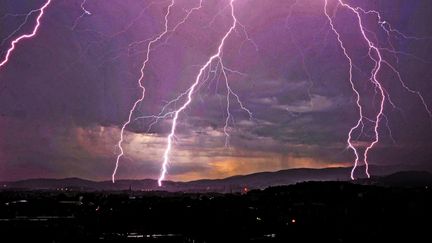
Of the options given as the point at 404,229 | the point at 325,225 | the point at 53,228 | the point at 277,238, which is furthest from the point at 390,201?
the point at 53,228

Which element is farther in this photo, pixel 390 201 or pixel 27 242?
pixel 390 201

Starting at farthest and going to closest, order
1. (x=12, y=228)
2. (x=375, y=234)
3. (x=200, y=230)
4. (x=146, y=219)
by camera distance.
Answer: (x=146, y=219)
(x=200, y=230)
(x=12, y=228)
(x=375, y=234)

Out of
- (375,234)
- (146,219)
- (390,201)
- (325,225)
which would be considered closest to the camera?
(375,234)

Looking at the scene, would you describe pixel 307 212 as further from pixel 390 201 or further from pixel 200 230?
pixel 200 230

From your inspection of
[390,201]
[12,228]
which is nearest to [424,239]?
[390,201]

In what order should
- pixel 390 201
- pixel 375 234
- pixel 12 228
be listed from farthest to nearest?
pixel 390 201
pixel 12 228
pixel 375 234

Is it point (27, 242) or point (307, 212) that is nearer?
point (27, 242)

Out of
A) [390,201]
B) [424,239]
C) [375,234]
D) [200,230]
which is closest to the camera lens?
[424,239]

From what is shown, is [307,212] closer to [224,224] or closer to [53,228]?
[224,224]
